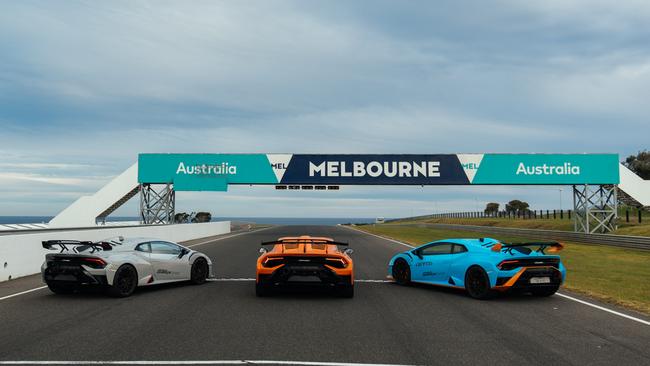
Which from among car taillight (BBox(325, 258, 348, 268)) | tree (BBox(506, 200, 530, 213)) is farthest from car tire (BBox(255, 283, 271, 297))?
tree (BBox(506, 200, 530, 213))

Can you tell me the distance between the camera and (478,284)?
10453 millimetres

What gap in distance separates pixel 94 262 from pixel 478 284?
717cm

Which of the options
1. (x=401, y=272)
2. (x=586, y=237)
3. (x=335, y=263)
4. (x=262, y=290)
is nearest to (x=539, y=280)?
(x=401, y=272)

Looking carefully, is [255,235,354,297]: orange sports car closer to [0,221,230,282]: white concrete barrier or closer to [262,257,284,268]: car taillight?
[262,257,284,268]: car taillight

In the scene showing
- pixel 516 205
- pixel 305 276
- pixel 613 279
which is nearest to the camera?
pixel 305 276

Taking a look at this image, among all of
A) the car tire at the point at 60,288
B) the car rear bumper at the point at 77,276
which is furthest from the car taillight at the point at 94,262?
the car tire at the point at 60,288

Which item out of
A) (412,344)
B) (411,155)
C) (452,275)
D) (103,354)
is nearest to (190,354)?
(103,354)

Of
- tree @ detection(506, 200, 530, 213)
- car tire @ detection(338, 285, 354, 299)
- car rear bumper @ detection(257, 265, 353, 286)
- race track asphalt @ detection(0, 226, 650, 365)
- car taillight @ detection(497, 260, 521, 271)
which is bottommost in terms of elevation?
race track asphalt @ detection(0, 226, 650, 365)

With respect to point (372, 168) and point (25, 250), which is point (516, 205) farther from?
point (25, 250)

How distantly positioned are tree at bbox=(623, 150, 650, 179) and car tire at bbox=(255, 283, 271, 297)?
8976 centimetres

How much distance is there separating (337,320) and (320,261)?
1.90 metres

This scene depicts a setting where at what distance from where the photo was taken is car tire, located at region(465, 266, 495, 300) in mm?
10180

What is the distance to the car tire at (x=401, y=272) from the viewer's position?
40.7 feet

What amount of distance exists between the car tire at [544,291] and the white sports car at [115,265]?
725cm
